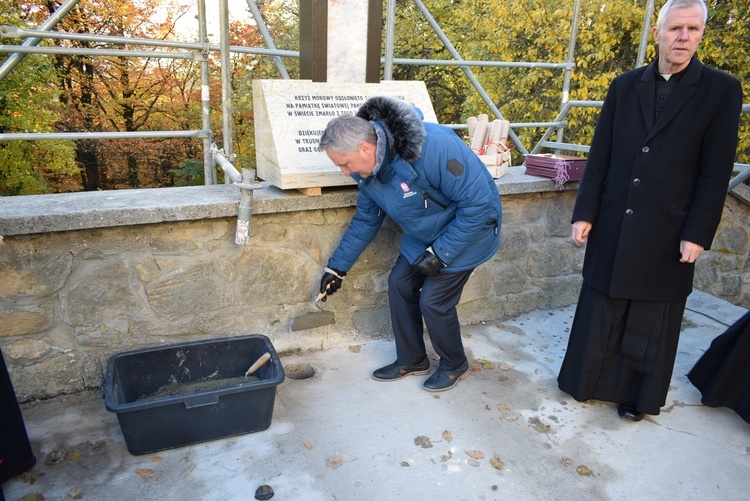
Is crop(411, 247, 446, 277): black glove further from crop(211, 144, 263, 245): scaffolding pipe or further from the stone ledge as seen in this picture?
crop(211, 144, 263, 245): scaffolding pipe

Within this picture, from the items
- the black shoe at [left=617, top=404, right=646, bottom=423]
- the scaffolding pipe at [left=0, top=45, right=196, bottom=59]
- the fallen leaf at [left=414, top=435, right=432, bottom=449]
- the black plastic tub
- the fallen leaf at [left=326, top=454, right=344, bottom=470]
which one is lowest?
the fallen leaf at [left=326, top=454, right=344, bottom=470]

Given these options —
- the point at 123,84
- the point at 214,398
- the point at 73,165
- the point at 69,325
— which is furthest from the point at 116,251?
the point at 123,84

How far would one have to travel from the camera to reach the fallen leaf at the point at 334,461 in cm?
250

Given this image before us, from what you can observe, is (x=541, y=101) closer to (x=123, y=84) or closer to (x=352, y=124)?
(x=123, y=84)

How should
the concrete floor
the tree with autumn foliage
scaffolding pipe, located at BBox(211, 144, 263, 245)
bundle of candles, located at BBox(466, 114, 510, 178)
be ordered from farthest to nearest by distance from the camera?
the tree with autumn foliage
bundle of candles, located at BBox(466, 114, 510, 178)
scaffolding pipe, located at BBox(211, 144, 263, 245)
the concrete floor

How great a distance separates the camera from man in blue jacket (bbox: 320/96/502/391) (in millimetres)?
2643

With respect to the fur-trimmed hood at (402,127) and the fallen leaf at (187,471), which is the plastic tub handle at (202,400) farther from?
the fur-trimmed hood at (402,127)

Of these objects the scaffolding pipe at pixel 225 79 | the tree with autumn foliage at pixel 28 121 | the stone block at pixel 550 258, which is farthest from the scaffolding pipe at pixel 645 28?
the tree with autumn foliage at pixel 28 121

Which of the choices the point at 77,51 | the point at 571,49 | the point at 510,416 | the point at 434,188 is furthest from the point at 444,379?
the point at 571,49

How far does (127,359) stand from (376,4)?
7.65ft

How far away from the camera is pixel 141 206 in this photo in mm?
2752

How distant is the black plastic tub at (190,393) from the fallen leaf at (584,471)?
1.36 m

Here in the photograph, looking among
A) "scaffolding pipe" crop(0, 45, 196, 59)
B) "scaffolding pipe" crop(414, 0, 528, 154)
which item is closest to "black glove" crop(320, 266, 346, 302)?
"scaffolding pipe" crop(0, 45, 196, 59)

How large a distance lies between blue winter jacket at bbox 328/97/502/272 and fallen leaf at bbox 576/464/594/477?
40.7 inches
